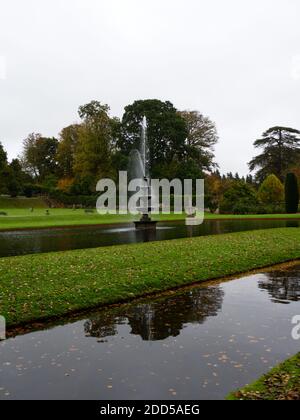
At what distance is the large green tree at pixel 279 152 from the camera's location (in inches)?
2982

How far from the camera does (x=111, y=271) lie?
11297 millimetres

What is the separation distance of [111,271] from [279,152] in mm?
70145

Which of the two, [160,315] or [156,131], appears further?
[156,131]

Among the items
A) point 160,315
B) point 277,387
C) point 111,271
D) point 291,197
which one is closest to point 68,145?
point 291,197

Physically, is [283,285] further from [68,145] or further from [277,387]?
[68,145]

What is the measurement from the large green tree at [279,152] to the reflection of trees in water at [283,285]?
66.3 metres

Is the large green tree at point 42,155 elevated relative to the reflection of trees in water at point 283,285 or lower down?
elevated

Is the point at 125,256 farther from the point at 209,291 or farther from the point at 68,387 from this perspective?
the point at 68,387

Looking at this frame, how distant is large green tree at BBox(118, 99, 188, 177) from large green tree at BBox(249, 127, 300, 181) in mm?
20165

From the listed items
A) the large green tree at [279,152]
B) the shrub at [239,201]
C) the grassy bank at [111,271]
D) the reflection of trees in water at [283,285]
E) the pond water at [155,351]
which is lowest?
the pond water at [155,351]

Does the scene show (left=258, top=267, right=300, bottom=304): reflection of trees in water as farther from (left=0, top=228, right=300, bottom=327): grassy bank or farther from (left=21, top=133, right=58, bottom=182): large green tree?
(left=21, top=133, right=58, bottom=182): large green tree

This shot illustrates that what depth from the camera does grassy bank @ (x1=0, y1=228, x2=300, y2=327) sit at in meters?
8.56

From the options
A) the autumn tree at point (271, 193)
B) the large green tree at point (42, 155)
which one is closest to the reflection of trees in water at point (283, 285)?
the autumn tree at point (271, 193)

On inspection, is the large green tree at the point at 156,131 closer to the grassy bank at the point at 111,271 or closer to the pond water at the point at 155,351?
the grassy bank at the point at 111,271
